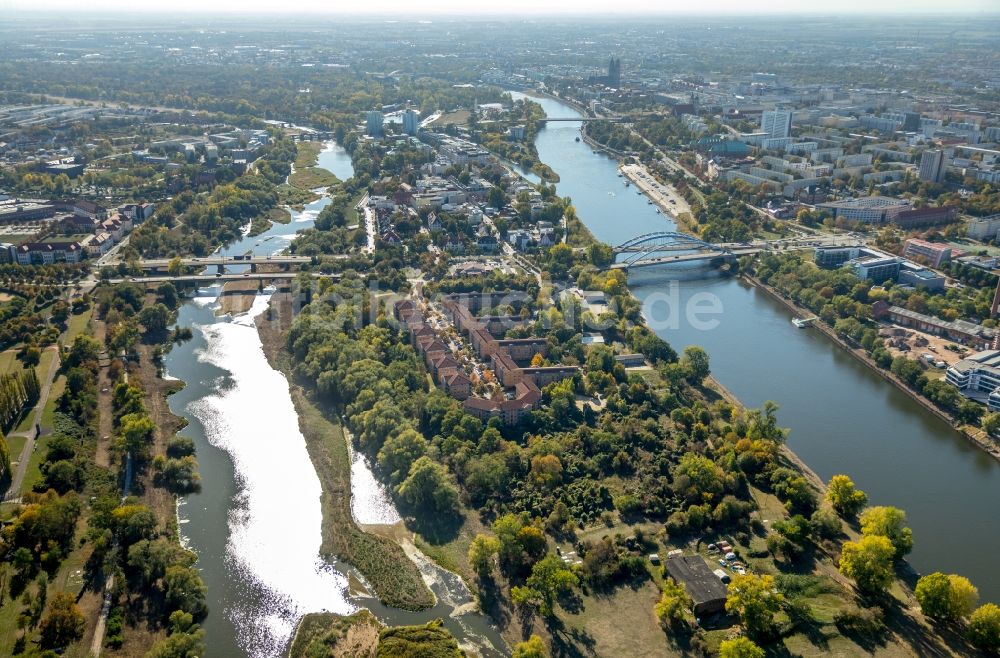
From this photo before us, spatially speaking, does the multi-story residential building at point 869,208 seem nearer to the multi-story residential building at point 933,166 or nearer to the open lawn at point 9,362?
the multi-story residential building at point 933,166

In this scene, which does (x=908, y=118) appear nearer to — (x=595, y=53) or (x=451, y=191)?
(x=451, y=191)

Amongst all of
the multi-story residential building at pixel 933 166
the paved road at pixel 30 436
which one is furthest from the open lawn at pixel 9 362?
the multi-story residential building at pixel 933 166

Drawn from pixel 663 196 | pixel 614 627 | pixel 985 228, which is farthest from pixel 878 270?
pixel 614 627

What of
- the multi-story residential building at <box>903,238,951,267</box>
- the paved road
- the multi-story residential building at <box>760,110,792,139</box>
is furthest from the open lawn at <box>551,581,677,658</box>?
the multi-story residential building at <box>760,110,792,139</box>

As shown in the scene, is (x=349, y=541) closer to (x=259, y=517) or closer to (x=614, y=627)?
(x=259, y=517)

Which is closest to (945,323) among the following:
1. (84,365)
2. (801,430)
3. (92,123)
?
(801,430)

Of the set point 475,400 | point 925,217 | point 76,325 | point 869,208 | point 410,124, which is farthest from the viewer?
point 410,124
